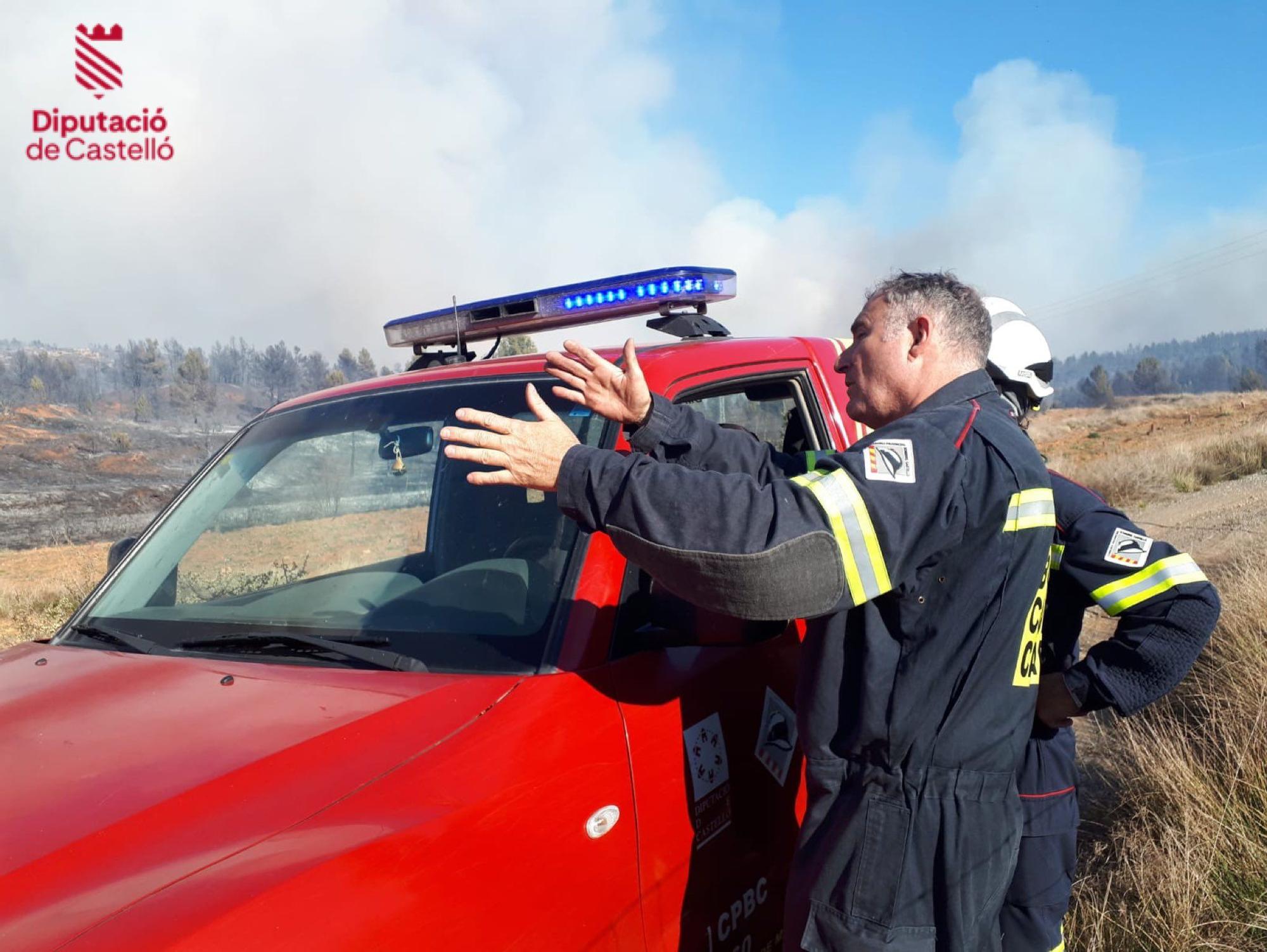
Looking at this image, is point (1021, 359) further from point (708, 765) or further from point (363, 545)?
point (363, 545)

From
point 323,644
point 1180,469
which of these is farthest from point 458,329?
point 1180,469

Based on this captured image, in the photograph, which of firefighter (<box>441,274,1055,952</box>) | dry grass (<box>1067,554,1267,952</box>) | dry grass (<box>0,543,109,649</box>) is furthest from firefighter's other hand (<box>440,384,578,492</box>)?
dry grass (<box>0,543,109,649</box>)

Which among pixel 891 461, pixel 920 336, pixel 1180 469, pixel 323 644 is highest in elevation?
pixel 920 336

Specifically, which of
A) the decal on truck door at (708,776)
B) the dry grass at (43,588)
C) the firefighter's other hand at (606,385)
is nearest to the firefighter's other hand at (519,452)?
the firefighter's other hand at (606,385)

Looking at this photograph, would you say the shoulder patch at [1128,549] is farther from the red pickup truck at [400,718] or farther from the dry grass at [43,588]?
the dry grass at [43,588]

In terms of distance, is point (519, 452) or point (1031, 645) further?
point (1031, 645)

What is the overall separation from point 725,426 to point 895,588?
119 centimetres

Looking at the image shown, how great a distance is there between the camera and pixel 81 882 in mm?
1308

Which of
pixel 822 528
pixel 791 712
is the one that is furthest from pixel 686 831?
pixel 822 528

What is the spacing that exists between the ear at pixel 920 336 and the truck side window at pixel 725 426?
0.66 meters

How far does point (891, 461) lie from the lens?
151cm

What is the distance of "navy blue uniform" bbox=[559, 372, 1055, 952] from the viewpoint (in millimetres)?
1448

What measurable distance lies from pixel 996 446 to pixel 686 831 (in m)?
0.97

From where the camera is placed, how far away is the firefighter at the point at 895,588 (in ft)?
4.76
